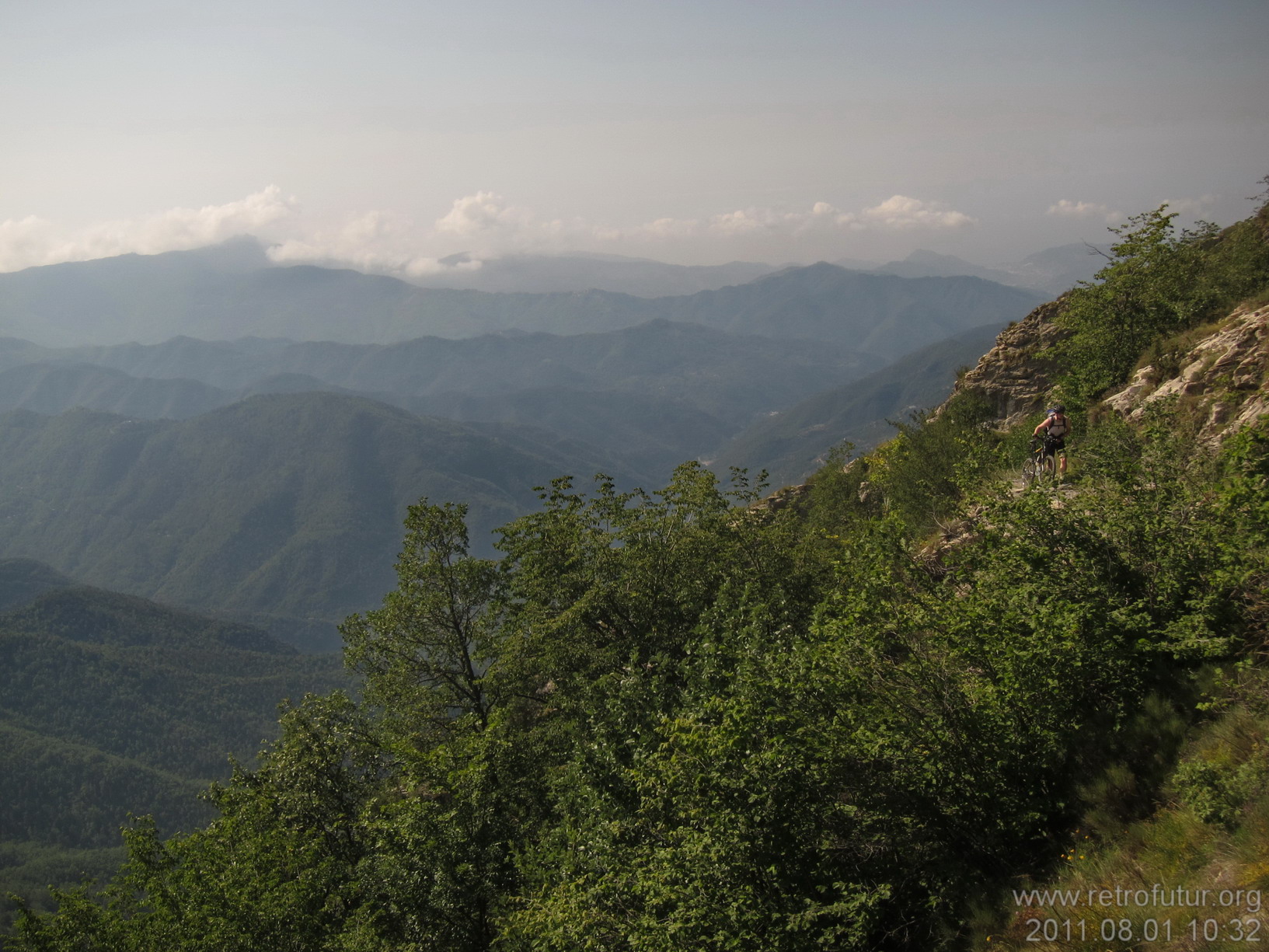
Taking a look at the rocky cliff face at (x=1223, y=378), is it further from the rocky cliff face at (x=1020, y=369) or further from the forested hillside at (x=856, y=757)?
the rocky cliff face at (x=1020, y=369)

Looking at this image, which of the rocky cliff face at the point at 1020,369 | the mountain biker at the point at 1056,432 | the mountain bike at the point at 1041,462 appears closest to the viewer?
the mountain bike at the point at 1041,462

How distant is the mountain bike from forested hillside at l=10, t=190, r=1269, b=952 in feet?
3.52

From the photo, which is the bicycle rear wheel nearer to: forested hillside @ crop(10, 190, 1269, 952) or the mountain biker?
the mountain biker

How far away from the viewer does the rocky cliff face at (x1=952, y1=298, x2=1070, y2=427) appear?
37844mm

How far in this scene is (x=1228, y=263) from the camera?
27125 millimetres

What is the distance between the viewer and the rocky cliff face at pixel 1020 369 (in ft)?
124

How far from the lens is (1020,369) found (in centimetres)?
3969

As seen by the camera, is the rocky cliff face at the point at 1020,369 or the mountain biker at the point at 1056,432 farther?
the rocky cliff face at the point at 1020,369

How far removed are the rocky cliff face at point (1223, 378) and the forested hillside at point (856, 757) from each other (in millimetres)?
113

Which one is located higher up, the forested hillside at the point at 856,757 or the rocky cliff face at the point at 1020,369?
the rocky cliff face at the point at 1020,369

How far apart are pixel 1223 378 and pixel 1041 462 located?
4.67 m

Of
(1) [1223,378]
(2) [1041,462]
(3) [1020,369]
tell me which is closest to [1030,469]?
(2) [1041,462]

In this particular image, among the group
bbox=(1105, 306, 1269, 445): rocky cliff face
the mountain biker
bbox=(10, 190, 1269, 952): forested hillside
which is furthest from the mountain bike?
bbox=(1105, 306, 1269, 445): rocky cliff face

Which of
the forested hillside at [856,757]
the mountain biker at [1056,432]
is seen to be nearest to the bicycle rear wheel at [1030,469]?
the mountain biker at [1056,432]
